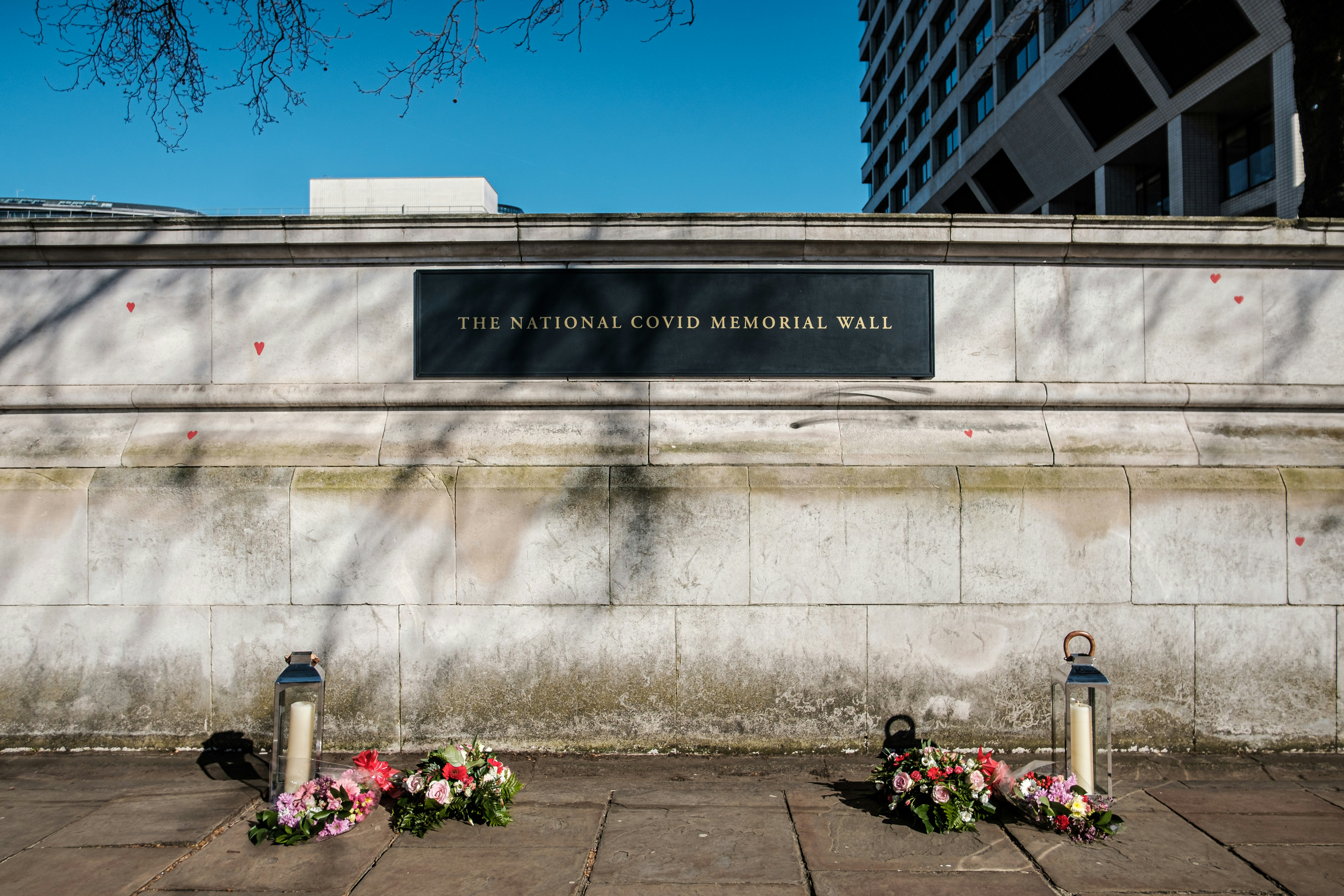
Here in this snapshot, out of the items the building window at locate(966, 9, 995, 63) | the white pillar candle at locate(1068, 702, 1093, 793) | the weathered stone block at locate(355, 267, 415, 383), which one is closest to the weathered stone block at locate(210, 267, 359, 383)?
the weathered stone block at locate(355, 267, 415, 383)

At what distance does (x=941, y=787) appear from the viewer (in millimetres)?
4082

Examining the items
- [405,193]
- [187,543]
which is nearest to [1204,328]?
[187,543]

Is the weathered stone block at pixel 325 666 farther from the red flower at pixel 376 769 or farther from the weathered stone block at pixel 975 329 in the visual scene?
the weathered stone block at pixel 975 329

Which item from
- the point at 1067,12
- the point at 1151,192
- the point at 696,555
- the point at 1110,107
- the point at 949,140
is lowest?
the point at 696,555

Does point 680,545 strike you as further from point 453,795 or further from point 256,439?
point 256,439

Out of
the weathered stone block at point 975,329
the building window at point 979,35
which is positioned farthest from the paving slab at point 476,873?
the building window at point 979,35

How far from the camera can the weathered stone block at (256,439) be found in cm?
534

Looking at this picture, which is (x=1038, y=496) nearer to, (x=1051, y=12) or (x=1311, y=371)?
(x=1311, y=371)

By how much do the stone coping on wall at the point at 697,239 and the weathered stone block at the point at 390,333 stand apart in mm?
204

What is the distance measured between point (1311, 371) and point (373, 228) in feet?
23.2

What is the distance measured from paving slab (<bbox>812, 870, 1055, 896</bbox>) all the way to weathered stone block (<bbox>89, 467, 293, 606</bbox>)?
11.0 feet

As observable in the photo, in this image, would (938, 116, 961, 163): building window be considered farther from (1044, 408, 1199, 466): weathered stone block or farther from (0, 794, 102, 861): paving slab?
(0, 794, 102, 861): paving slab

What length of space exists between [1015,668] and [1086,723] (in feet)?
3.09

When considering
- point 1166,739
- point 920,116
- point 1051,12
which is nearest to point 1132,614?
point 1166,739
